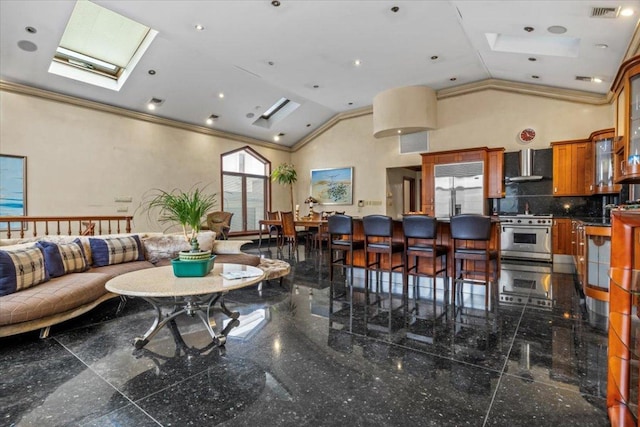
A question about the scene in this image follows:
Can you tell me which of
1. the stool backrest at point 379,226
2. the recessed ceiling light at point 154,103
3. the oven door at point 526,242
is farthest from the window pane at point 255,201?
the oven door at point 526,242

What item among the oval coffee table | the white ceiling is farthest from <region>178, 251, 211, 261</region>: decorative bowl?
the white ceiling

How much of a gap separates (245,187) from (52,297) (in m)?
7.48

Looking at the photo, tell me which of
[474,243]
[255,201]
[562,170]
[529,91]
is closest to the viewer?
[474,243]

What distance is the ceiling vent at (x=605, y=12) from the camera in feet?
11.8

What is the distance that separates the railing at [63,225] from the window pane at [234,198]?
288 cm

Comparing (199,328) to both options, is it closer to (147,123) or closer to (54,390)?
(54,390)

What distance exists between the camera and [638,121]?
343 cm

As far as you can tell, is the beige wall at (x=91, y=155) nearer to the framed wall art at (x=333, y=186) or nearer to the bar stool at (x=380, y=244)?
the framed wall art at (x=333, y=186)

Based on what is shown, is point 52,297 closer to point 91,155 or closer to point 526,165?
point 91,155

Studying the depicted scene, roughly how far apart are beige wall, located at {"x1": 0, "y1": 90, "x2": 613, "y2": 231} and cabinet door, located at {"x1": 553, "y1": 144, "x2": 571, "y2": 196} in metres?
0.41

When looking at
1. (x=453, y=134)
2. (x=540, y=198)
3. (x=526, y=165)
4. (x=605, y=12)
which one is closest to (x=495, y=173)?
(x=526, y=165)

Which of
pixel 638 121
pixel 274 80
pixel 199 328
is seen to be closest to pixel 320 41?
pixel 274 80

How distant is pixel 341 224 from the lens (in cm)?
467

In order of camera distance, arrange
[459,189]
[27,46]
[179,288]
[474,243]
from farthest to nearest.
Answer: [459,189] → [27,46] → [474,243] → [179,288]
